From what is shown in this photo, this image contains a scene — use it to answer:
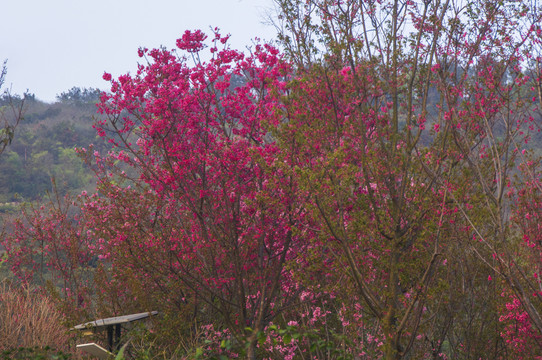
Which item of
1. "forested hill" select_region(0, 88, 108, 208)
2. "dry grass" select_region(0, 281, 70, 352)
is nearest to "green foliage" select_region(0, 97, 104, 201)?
"forested hill" select_region(0, 88, 108, 208)

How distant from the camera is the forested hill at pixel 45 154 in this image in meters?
41.0

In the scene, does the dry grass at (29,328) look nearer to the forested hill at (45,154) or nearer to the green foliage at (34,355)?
the green foliage at (34,355)

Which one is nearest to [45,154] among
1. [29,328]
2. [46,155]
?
[46,155]

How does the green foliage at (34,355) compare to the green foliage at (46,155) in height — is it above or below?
below

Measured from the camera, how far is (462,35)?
639 centimetres

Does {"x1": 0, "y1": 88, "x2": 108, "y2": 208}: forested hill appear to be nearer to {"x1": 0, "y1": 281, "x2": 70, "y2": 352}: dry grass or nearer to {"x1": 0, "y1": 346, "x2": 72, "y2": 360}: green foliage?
{"x1": 0, "y1": 281, "x2": 70, "y2": 352}: dry grass

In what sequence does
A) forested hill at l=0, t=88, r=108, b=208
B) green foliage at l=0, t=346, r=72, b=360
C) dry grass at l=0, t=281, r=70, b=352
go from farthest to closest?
forested hill at l=0, t=88, r=108, b=208, dry grass at l=0, t=281, r=70, b=352, green foliage at l=0, t=346, r=72, b=360

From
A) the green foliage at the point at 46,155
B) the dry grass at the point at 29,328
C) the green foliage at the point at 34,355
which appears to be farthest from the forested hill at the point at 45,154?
the green foliage at the point at 34,355

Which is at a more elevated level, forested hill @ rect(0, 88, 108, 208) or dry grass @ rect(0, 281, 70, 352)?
forested hill @ rect(0, 88, 108, 208)

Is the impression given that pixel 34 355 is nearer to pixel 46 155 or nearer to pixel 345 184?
pixel 345 184

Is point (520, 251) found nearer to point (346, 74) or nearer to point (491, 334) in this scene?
point (491, 334)

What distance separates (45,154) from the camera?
45719mm

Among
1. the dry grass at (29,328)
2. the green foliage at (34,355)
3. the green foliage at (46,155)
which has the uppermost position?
the green foliage at (46,155)

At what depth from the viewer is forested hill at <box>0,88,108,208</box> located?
1615 inches
